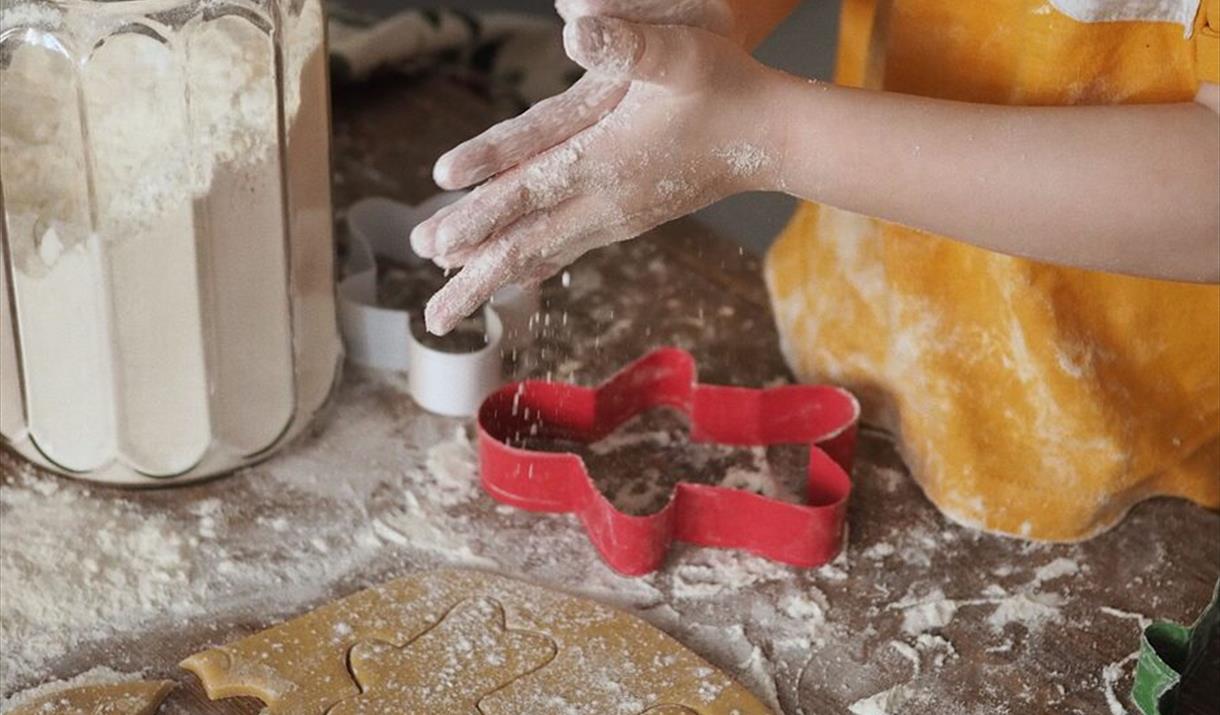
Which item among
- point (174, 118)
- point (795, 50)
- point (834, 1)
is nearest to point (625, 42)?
point (174, 118)

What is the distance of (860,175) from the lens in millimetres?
732

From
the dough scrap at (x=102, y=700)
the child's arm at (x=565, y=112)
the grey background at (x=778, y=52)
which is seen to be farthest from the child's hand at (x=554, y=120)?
the grey background at (x=778, y=52)

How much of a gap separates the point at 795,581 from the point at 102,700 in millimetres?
360

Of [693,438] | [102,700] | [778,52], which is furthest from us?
[778,52]

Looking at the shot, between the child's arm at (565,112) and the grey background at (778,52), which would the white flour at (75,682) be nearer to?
the child's arm at (565,112)

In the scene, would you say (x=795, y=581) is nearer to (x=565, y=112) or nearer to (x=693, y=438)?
(x=693, y=438)

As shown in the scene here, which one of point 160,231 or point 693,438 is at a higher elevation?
point 160,231

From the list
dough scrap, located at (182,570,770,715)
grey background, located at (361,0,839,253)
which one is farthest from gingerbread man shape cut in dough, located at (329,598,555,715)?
grey background, located at (361,0,839,253)

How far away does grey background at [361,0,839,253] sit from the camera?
1.62m

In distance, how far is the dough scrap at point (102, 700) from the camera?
683mm

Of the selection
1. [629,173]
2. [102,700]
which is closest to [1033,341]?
[629,173]

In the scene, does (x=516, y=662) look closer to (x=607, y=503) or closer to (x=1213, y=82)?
(x=607, y=503)

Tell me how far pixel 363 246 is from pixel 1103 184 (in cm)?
50

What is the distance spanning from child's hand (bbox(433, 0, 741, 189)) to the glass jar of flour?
0.14 m
